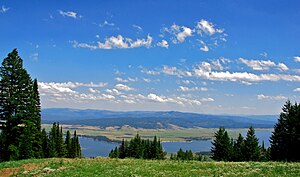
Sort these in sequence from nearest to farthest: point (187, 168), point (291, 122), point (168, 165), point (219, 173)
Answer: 1. point (219, 173)
2. point (187, 168)
3. point (168, 165)
4. point (291, 122)

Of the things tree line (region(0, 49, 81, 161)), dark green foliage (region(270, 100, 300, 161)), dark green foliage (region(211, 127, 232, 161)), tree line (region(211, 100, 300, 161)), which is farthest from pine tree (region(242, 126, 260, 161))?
tree line (region(0, 49, 81, 161))

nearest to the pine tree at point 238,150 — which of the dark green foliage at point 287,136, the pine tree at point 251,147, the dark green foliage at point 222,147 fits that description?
the pine tree at point 251,147

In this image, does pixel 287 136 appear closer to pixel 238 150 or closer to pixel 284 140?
pixel 284 140

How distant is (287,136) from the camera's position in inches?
2660

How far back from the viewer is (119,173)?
98.6ft

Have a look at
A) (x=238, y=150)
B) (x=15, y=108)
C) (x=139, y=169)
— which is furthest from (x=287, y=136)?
(x=15, y=108)

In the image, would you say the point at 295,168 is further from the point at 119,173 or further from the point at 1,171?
the point at 1,171

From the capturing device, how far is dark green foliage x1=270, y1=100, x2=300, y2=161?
65.1 meters

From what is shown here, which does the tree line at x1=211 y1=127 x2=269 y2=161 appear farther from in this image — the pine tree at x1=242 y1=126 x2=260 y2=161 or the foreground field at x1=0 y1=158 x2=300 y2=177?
the foreground field at x1=0 y1=158 x2=300 y2=177

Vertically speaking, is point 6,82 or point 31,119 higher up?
point 6,82

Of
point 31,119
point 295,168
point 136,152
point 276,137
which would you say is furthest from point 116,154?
point 295,168

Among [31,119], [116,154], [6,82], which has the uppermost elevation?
[6,82]

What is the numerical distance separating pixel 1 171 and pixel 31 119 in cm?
1920

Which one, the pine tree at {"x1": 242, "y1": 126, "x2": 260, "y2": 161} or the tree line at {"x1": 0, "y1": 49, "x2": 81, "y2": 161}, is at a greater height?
the tree line at {"x1": 0, "y1": 49, "x2": 81, "y2": 161}
